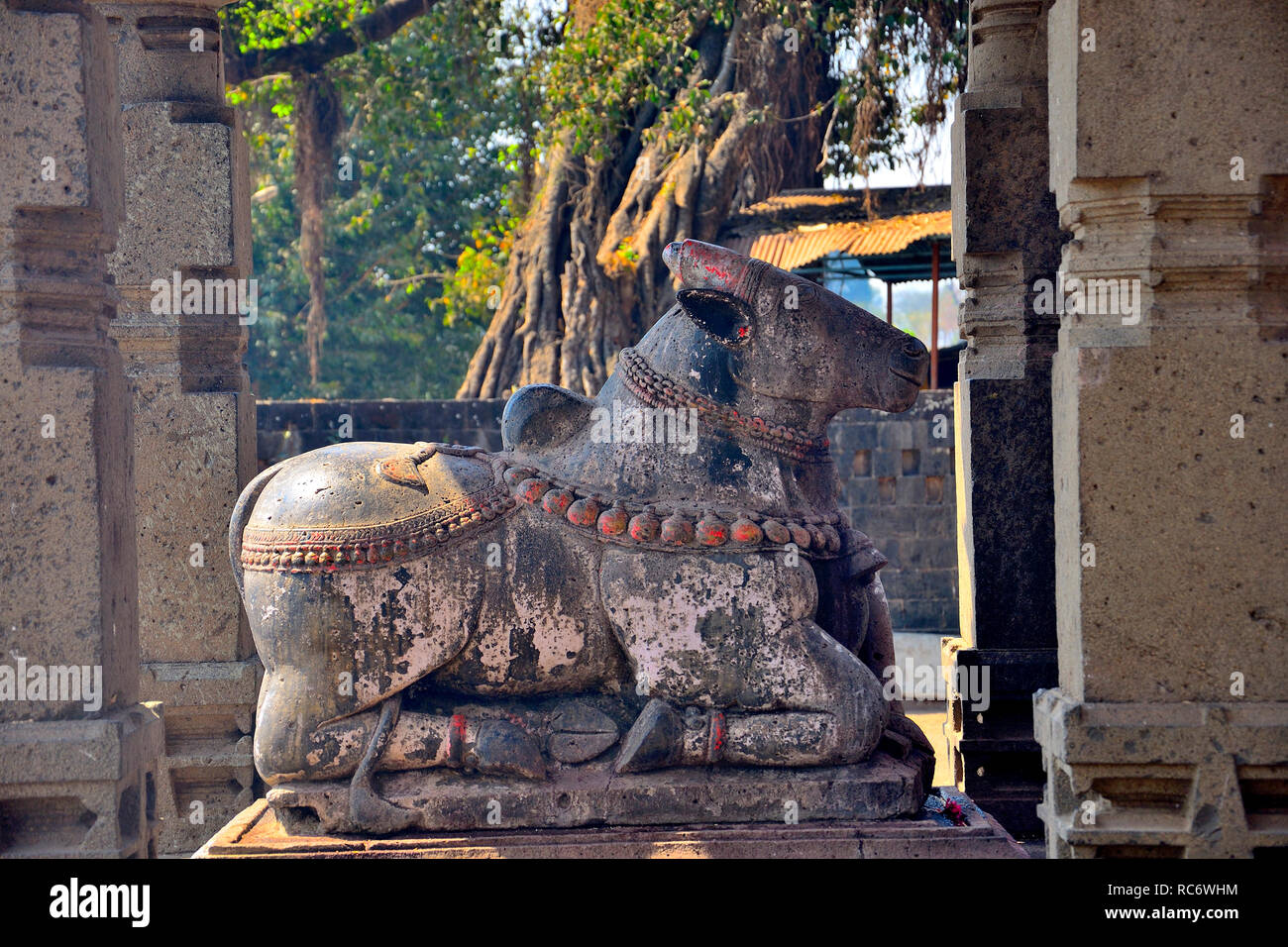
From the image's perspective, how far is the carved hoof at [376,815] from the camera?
10.7ft

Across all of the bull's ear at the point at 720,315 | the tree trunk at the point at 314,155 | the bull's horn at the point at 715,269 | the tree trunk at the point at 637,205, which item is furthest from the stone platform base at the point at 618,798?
the tree trunk at the point at 314,155

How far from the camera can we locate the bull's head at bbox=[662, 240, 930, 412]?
11.6ft

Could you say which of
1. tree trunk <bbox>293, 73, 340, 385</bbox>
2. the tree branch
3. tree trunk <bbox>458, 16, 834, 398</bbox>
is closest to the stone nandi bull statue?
tree trunk <bbox>458, 16, 834, 398</bbox>

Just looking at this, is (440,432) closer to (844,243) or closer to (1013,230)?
(844,243)

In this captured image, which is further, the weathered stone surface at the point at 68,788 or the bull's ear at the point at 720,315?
the bull's ear at the point at 720,315

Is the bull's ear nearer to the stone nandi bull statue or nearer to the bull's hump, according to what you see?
the stone nandi bull statue

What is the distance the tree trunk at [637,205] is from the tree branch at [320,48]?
1983 mm

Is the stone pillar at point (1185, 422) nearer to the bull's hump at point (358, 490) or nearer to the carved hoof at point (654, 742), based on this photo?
the carved hoof at point (654, 742)

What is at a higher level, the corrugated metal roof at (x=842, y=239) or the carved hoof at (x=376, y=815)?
the corrugated metal roof at (x=842, y=239)

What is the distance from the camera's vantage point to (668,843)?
10.5 ft

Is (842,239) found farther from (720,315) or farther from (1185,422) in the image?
(1185,422)

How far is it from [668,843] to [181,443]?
2.23 meters

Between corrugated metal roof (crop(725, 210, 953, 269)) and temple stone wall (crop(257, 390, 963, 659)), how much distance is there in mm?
2088
